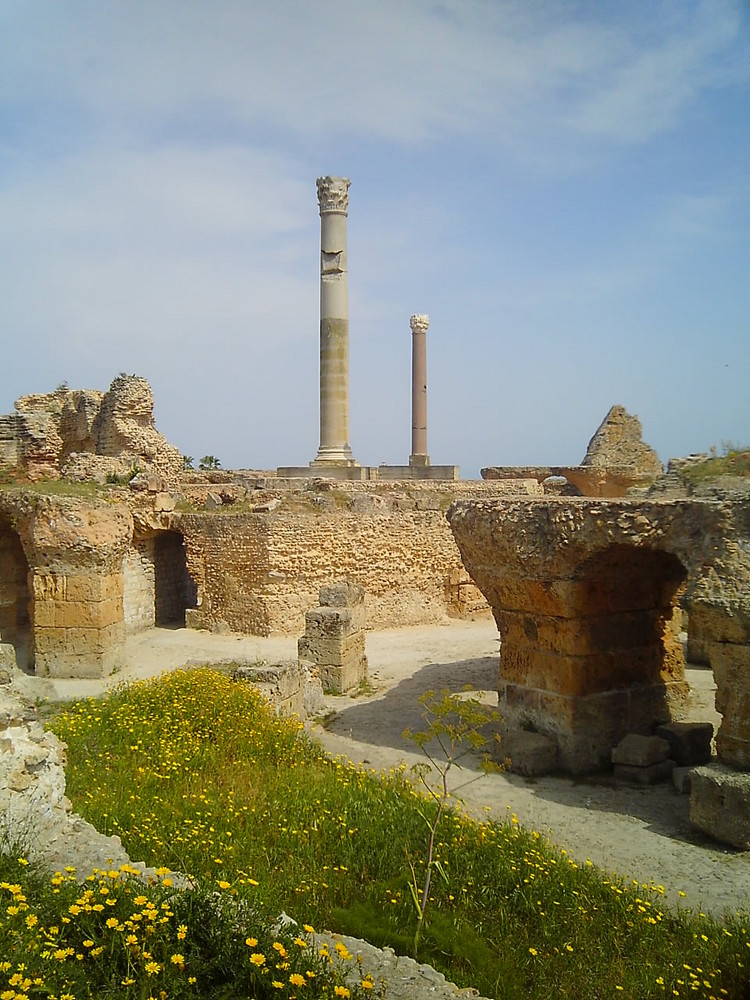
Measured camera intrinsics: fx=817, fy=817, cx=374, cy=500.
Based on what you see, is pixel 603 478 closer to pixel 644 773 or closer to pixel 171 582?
pixel 171 582

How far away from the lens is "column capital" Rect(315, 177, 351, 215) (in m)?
22.5

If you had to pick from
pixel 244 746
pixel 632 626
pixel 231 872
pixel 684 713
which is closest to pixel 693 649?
pixel 684 713

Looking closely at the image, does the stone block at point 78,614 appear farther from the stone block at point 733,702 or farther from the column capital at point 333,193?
the column capital at point 333,193

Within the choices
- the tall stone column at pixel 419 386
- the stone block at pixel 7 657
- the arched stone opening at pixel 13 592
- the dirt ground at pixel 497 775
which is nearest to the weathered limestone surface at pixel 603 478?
the tall stone column at pixel 419 386

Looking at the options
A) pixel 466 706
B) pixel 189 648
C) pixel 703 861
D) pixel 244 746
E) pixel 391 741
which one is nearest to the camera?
pixel 466 706

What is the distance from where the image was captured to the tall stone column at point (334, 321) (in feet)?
73.9

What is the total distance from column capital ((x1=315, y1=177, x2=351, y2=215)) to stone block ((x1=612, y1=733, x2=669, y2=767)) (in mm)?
18152

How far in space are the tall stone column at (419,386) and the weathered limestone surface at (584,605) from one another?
2045cm

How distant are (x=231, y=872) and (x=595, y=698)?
499 centimetres

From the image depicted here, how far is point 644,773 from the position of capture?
7.89m

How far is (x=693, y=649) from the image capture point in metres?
12.4

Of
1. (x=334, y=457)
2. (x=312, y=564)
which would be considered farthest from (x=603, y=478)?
(x=312, y=564)

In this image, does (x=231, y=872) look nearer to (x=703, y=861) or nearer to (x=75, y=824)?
(x=75, y=824)

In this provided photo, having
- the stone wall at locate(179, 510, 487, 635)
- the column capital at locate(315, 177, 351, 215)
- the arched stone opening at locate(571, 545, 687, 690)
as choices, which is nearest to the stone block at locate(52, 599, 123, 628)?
the stone wall at locate(179, 510, 487, 635)
